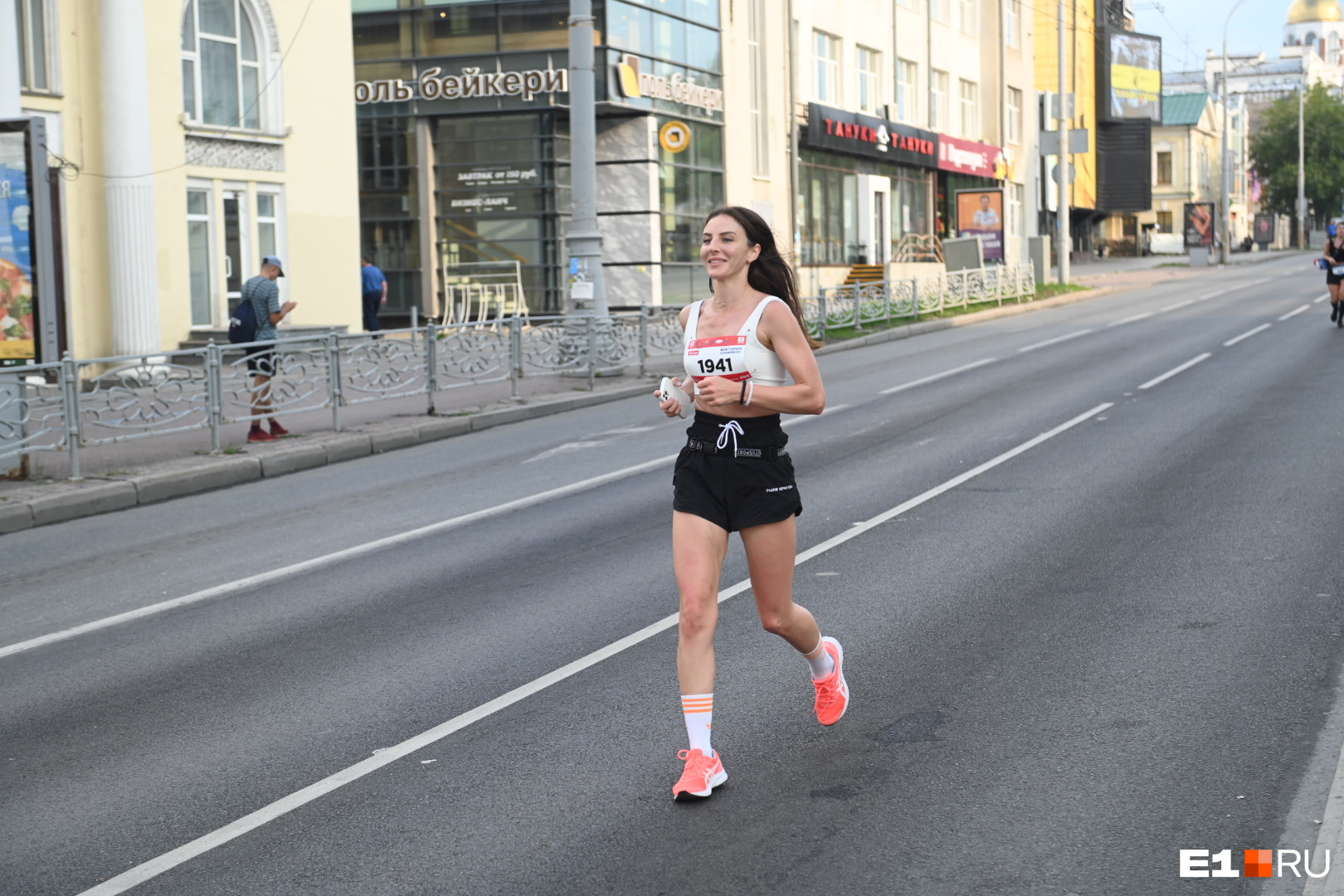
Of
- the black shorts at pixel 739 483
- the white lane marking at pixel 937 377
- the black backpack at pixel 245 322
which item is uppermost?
the black backpack at pixel 245 322

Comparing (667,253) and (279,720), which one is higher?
(667,253)

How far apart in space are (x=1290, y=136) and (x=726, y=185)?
81058 millimetres

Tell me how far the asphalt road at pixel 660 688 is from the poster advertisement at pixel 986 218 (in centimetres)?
2751

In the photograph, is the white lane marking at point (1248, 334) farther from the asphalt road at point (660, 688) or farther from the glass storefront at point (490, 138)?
the glass storefront at point (490, 138)

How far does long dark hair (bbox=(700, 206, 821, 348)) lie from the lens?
5.16 m

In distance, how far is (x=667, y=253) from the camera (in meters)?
33.6

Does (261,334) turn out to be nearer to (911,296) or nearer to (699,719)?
(699,719)

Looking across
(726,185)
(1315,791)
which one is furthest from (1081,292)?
(1315,791)

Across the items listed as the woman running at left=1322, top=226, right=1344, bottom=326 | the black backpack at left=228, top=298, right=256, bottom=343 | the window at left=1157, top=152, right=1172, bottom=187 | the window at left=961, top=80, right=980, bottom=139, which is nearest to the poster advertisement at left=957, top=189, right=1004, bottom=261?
the window at left=961, top=80, right=980, bottom=139

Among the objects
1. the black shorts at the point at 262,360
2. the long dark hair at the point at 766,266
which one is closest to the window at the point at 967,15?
the black shorts at the point at 262,360

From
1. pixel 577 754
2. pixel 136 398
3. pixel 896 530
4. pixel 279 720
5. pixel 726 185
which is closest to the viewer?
pixel 577 754

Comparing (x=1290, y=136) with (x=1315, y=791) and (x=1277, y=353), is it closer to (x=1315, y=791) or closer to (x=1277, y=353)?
(x=1277, y=353)

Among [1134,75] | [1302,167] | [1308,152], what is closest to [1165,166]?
[1302,167]

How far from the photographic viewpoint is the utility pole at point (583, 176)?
20297 millimetres
